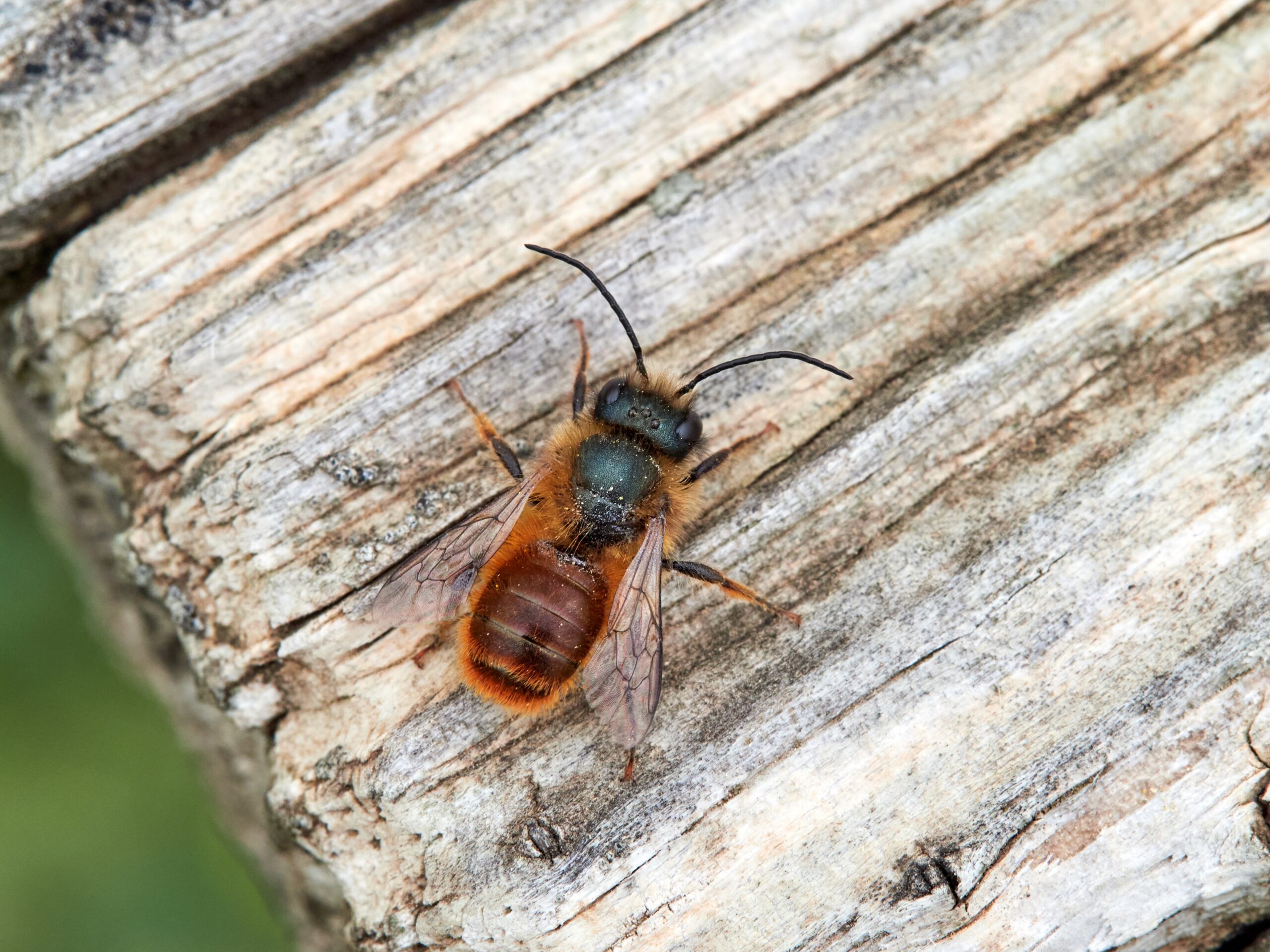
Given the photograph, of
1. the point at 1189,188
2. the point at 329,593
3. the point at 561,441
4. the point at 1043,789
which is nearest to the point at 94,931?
the point at 329,593

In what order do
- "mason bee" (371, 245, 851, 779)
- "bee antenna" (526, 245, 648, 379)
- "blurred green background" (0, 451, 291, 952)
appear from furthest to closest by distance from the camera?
"blurred green background" (0, 451, 291, 952), "bee antenna" (526, 245, 648, 379), "mason bee" (371, 245, 851, 779)

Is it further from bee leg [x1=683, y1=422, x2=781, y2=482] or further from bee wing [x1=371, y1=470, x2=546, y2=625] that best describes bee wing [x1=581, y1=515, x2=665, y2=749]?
bee wing [x1=371, y1=470, x2=546, y2=625]

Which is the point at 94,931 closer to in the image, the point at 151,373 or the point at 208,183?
the point at 151,373

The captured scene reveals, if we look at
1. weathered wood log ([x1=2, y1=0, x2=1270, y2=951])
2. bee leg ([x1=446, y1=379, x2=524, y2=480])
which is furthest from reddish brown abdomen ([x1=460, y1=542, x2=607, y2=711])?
bee leg ([x1=446, y1=379, x2=524, y2=480])

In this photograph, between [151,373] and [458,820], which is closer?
[458,820]

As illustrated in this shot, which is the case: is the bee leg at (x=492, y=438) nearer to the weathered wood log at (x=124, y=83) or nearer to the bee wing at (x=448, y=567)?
the bee wing at (x=448, y=567)

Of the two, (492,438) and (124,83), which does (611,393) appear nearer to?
(492,438)

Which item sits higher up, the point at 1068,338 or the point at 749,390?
the point at 749,390
